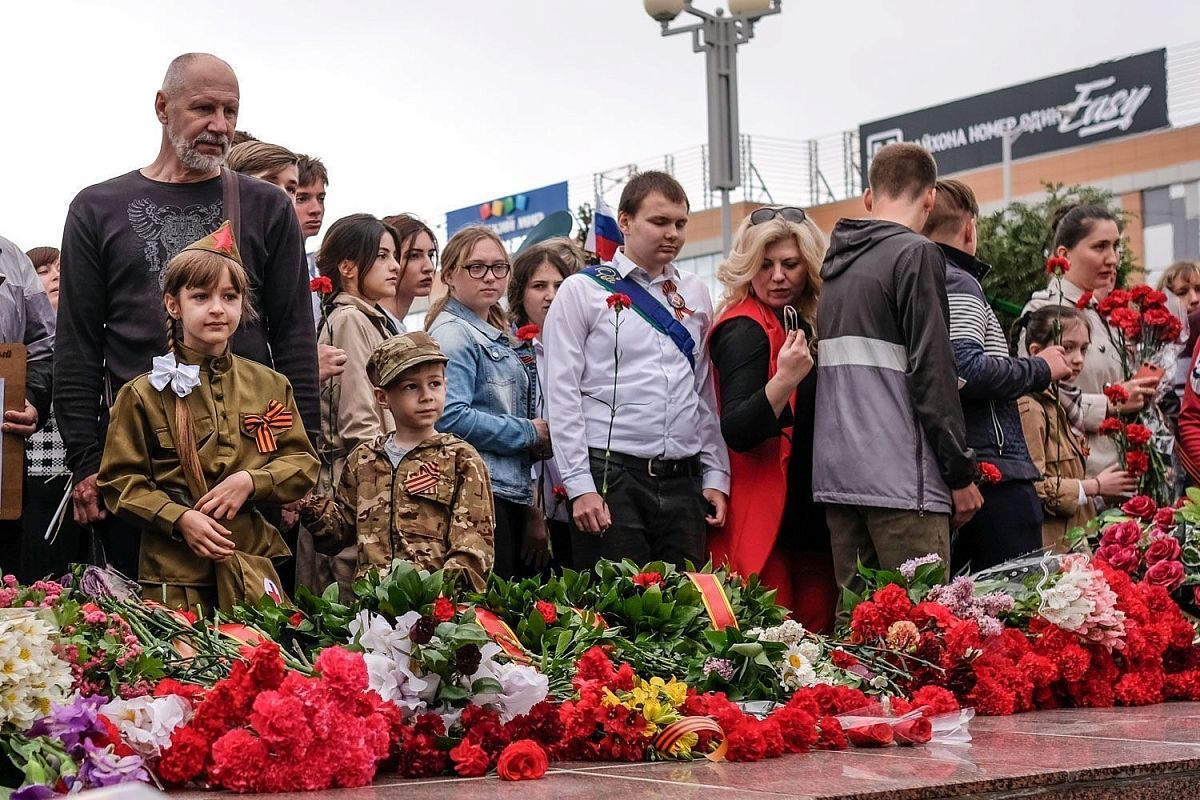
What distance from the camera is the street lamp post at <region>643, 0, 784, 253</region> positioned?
16344 mm

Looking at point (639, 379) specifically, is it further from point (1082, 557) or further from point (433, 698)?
point (433, 698)

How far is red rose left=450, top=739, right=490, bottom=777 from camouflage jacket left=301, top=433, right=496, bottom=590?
1703 millimetres

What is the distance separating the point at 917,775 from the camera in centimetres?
349

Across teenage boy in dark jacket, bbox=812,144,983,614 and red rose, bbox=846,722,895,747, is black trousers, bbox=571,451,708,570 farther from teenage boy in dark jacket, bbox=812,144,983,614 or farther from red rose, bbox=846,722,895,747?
red rose, bbox=846,722,895,747

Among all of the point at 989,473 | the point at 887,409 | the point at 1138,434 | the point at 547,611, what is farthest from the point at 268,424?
the point at 1138,434

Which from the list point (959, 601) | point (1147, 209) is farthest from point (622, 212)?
point (1147, 209)

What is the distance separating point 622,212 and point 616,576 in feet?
6.73

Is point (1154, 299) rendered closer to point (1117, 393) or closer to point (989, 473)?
point (1117, 393)

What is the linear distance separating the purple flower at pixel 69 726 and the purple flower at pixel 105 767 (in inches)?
0.8

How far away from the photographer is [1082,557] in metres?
5.55

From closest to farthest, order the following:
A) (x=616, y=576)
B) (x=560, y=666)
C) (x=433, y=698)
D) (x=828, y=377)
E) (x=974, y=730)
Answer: (x=433, y=698) → (x=560, y=666) → (x=974, y=730) → (x=616, y=576) → (x=828, y=377)

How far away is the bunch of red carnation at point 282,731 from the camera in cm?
324

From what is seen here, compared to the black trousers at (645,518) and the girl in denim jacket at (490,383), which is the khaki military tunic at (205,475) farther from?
the black trousers at (645,518)

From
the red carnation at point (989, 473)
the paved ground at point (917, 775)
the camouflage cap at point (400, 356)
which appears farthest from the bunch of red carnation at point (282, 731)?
the red carnation at point (989, 473)
